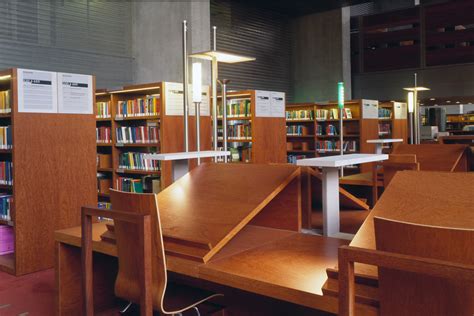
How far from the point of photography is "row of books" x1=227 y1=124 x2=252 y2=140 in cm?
782

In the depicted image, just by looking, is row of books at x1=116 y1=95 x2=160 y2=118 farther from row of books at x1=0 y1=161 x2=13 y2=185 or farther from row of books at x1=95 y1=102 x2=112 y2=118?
row of books at x1=0 y1=161 x2=13 y2=185

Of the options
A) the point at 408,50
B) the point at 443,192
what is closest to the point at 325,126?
the point at 408,50

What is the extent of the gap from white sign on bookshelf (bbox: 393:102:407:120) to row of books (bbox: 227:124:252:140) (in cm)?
520

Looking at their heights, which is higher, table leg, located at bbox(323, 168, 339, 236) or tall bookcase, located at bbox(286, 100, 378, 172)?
tall bookcase, located at bbox(286, 100, 378, 172)

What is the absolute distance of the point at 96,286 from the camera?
317 centimetres

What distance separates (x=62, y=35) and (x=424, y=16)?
32.6 ft

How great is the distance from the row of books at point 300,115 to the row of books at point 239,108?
2.79 meters

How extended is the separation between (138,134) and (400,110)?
298 inches

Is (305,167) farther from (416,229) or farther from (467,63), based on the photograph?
(467,63)

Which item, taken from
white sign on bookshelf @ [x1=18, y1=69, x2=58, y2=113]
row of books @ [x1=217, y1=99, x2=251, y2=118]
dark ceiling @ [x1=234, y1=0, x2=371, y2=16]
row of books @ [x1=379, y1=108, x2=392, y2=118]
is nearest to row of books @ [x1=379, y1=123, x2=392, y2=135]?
row of books @ [x1=379, y1=108, x2=392, y2=118]

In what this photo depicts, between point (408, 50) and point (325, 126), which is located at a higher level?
point (408, 50)

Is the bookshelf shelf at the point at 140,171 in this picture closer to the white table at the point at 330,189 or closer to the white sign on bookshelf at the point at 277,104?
the white sign on bookshelf at the point at 277,104

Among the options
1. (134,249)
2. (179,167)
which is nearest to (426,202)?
(134,249)

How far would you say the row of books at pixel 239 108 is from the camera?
765 centimetres
